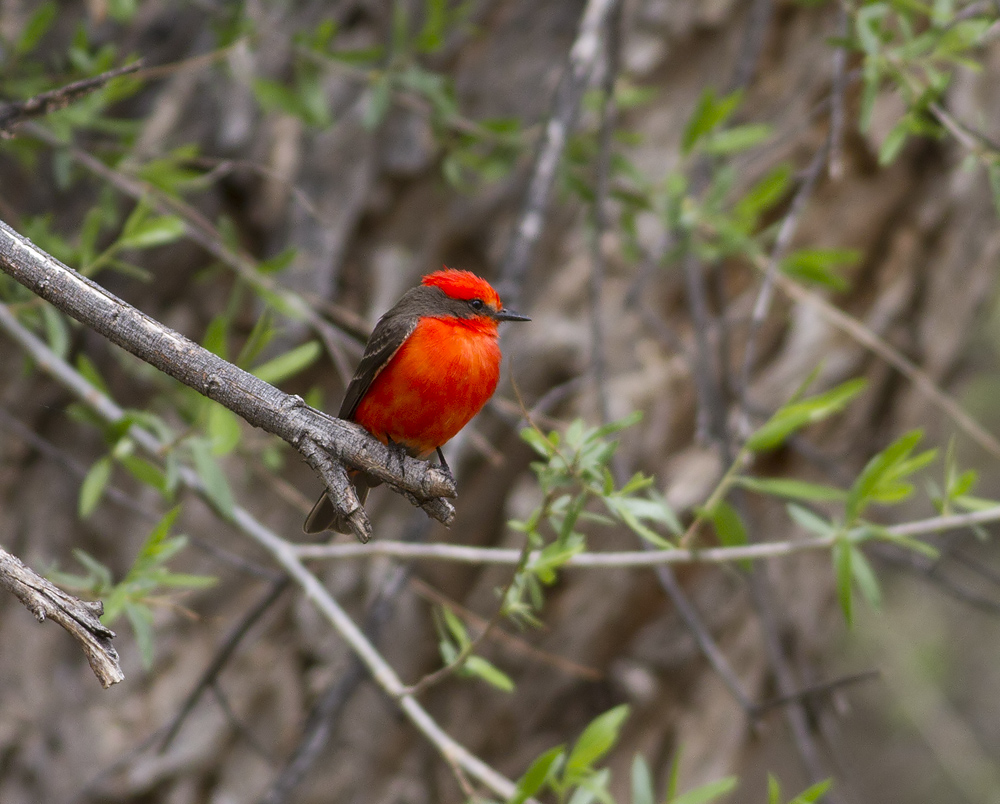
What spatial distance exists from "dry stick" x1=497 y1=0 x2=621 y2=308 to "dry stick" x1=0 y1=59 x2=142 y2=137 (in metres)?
1.27

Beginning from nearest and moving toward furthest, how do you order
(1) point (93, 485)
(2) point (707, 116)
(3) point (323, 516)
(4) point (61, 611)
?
(4) point (61, 611), (1) point (93, 485), (3) point (323, 516), (2) point (707, 116)

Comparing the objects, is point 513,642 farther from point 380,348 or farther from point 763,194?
point 763,194

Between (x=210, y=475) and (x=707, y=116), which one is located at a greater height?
(x=707, y=116)

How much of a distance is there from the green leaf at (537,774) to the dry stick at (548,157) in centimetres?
150

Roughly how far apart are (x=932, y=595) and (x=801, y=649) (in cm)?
409

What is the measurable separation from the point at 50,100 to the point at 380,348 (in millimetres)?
1146

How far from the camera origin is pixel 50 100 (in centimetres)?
232

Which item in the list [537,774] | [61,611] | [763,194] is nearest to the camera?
[61,611]

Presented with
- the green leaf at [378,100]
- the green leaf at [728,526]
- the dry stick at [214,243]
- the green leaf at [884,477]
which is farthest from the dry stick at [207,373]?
the green leaf at [378,100]

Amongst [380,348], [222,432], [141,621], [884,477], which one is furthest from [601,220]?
[141,621]

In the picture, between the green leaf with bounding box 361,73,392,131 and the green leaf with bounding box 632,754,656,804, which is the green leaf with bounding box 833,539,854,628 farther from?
the green leaf with bounding box 361,73,392,131

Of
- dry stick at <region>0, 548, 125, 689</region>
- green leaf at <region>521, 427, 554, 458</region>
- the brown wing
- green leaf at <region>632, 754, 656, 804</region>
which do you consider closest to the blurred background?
the brown wing

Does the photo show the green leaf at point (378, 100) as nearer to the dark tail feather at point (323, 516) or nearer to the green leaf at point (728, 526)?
the dark tail feather at point (323, 516)

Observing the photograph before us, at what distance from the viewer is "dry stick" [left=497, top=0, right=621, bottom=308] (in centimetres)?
309
